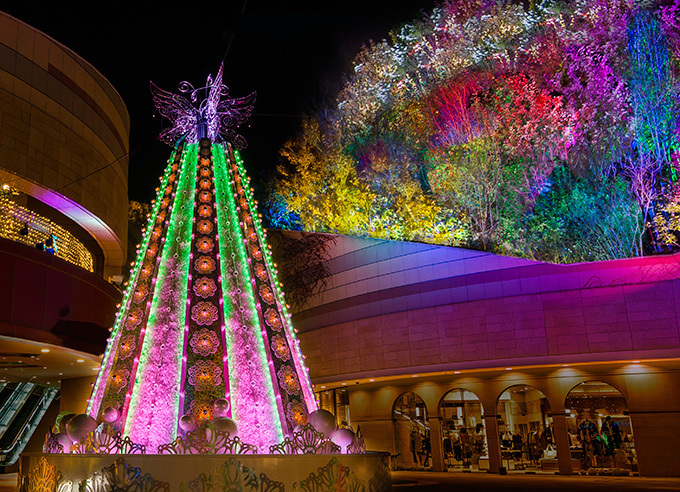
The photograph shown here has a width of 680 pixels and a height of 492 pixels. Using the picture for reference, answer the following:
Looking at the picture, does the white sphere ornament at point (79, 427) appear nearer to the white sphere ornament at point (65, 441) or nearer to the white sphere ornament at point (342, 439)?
the white sphere ornament at point (65, 441)

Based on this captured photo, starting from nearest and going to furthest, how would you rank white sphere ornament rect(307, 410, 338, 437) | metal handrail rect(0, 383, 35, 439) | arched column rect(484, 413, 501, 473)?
white sphere ornament rect(307, 410, 338, 437), arched column rect(484, 413, 501, 473), metal handrail rect(0, 383, 35, 439)

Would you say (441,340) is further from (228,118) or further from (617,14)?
(617,14)

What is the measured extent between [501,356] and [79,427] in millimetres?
9262

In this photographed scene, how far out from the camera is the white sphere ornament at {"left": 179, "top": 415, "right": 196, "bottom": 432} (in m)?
5.91

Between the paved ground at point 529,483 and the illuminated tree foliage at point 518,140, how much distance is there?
24.2 ft

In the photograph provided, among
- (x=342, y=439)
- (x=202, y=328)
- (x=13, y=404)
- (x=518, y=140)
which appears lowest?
(x=342, y=439)

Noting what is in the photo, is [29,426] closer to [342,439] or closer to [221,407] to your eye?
[221,407]

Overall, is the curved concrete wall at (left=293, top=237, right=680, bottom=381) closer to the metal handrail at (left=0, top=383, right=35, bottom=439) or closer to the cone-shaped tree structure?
the cone-shaped tree structure

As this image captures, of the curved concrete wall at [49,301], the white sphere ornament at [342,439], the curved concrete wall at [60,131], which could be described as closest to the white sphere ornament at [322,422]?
the white sphere ornament at [342,439]

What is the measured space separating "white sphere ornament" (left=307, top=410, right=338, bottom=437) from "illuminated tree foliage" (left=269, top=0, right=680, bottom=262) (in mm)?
13392

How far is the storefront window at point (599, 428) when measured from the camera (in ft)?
43.7

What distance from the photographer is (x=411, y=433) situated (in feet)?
53.0

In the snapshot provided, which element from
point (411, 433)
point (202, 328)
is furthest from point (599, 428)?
point (202, 328)

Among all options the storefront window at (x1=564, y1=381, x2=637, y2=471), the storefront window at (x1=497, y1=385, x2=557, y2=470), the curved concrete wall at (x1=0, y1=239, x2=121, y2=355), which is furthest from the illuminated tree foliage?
the curved concrete wall at (x1=0, y1=239, x2=121, y2=355)
